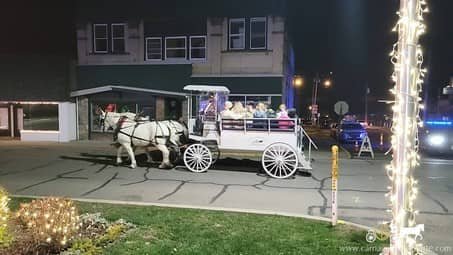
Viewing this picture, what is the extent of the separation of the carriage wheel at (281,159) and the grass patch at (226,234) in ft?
15.9

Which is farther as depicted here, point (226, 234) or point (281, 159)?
point (281, 159)

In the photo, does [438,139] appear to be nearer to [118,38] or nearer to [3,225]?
[118,38]

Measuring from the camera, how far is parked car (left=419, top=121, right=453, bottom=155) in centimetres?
1927

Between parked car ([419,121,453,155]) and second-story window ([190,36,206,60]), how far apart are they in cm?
1251

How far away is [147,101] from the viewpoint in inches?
920

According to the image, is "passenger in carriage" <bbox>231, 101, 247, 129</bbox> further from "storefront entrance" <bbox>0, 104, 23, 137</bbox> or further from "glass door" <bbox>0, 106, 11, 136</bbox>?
"glass door" <bbox>0, 106, 11, 136</bbox>

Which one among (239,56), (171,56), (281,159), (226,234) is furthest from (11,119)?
(226,234)

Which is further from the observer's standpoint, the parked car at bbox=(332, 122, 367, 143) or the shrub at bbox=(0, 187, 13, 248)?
the parked car at bbox=(332, 122, 367, 143)

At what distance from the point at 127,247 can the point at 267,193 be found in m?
5.08

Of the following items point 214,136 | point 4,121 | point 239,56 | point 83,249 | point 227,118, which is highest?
point 239,56

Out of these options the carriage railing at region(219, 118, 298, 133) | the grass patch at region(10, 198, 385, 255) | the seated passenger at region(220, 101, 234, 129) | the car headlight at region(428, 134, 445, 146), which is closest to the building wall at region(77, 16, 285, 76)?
the car headlight at region(428, 134, 445, 146)

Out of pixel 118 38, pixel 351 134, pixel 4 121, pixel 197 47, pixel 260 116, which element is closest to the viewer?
pixel 260 116

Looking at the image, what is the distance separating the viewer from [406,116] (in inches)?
144

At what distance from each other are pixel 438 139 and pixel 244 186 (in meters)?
13.0
